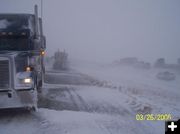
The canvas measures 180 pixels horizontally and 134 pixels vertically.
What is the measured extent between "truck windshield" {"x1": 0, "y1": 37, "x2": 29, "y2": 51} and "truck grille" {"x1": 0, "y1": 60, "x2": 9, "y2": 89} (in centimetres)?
91

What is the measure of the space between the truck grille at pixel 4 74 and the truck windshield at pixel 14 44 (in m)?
0.91

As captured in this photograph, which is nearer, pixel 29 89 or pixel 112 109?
pixel 29 89

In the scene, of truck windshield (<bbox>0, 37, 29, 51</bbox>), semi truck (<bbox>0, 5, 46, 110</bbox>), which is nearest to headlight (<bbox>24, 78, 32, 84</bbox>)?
semi truck (<bbox>0, 5, 46, 110</bbox>)

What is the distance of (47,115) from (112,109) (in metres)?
2.90

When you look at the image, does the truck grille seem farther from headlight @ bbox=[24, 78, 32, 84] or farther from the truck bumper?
headlight @ bbox=[24, 78, 32, 84]

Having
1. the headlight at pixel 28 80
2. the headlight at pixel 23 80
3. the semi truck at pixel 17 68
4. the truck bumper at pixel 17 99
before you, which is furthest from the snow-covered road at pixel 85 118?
the headlight at pixel 28 80

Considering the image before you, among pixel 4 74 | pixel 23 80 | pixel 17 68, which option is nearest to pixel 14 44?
pixel 17 68

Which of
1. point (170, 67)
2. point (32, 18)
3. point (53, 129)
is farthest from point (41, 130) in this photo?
point (170, 67)

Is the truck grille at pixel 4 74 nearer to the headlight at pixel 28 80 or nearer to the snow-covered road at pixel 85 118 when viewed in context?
the headlight at pixel 28 80

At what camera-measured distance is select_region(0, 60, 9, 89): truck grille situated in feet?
26.5

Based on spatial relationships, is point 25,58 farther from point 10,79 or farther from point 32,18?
point 32,18

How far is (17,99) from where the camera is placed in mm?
8203

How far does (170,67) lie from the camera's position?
41.8 meters

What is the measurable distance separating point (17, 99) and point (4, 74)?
0.97 m
